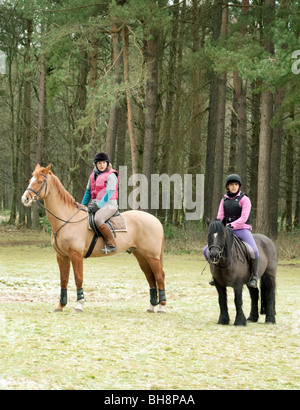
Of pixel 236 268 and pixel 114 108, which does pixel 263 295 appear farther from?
pixel 114 108

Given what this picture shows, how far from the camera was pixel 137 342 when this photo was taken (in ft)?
28.5

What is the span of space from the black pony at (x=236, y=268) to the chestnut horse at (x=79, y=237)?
4.88 feet

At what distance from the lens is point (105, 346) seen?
8.33 metres

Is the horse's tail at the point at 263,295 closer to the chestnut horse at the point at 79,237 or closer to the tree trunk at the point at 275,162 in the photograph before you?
the chestnut horse at the point at 79,237

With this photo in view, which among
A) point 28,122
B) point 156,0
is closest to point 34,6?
point 156,0

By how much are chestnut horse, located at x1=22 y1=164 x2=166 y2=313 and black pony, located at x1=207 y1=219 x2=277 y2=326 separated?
149cm

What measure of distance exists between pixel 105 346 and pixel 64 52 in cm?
2216

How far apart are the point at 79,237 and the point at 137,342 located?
293cm

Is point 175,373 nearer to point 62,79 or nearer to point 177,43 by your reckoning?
point 62,79
